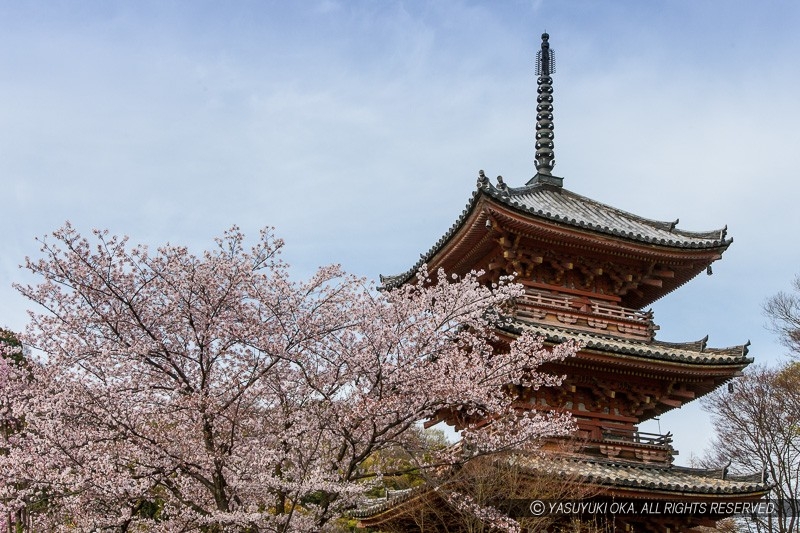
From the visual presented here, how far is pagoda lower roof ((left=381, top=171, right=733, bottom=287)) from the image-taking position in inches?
601

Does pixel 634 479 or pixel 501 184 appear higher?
pixel 501 184

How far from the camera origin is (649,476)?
46.8 feet

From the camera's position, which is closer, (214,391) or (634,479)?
(214,391)

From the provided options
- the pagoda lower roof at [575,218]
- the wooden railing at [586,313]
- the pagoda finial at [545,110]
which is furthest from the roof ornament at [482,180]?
the pagoda finial at [545,110]

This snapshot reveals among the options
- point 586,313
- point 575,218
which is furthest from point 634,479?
point 575,218

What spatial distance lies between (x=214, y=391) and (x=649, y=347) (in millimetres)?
9187

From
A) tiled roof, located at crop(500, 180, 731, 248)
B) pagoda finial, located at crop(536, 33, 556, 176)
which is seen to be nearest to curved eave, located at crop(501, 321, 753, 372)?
tiled roof, located at crop(500, 180, 731, 248)

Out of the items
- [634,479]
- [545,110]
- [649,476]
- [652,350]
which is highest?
[545,110]

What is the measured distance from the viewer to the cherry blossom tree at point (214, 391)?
32.7ft

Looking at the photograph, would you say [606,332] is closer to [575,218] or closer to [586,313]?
[586,313]

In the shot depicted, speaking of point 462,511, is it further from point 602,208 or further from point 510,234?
point 602,208

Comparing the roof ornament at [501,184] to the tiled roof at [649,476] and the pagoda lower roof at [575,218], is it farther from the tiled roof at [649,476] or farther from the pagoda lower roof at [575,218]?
the tiled roof at [649,476]

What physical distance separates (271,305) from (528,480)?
5.04 meters

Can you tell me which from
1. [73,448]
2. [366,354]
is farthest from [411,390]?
[73,448]
